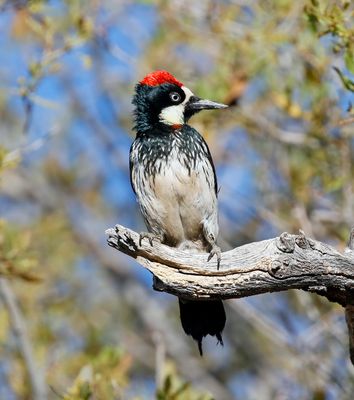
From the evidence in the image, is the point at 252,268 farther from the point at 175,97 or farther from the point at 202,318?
the point at 175,97

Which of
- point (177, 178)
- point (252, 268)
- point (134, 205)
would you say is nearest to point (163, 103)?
point (177, 178)

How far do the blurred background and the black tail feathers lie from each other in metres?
0.25

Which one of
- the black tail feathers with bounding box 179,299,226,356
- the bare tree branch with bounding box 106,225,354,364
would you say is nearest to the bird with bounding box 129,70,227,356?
the black tail feathers with bounding box 179,299,226,356

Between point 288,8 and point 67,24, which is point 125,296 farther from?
point 288,8

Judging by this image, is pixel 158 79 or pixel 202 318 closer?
pixel 202 318

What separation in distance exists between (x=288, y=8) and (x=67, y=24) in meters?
2.95

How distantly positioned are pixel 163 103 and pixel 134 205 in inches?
214

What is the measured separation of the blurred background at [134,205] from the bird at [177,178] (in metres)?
0.40

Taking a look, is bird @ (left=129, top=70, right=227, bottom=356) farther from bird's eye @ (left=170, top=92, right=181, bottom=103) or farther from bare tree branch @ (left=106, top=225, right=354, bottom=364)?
bare tree branch @ (left=106, top=225, right=354, bottom=364)

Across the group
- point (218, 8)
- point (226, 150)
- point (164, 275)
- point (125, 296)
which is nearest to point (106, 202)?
point (125, 296)

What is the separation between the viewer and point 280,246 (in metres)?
3.71

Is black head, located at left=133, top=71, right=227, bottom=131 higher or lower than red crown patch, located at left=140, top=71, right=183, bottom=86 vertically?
lower

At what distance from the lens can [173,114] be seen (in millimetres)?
5391

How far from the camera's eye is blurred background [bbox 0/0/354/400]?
17.4 feet
